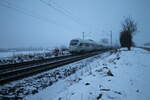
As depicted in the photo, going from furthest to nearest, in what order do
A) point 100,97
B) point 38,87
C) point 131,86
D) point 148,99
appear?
point 38,87
point 131,86
point 100,97
point 148,99

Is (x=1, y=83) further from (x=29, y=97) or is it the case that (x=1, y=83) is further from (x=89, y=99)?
(x=89, y=99)

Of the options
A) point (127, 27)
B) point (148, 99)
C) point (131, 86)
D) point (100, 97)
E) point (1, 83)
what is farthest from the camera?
point (127, 27)

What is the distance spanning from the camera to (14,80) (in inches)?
205

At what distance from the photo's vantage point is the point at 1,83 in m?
4.79

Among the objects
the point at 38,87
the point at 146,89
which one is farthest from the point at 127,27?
the point at 38,87

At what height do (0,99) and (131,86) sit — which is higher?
(131,86)

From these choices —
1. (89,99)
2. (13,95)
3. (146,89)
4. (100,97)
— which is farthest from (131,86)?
(13,95)

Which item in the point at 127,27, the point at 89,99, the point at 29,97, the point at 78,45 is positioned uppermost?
the point at 127,27

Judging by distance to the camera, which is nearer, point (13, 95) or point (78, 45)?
point (13, 95)

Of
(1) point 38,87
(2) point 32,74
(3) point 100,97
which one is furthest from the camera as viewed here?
(2) point 32,74

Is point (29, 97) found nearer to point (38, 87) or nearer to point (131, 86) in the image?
point (38, 87)

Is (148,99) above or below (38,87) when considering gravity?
above

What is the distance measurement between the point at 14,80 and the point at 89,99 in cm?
472

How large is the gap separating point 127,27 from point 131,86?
25485 millimetres
